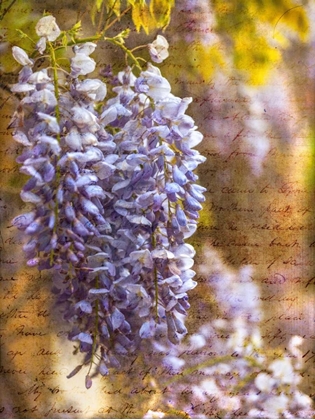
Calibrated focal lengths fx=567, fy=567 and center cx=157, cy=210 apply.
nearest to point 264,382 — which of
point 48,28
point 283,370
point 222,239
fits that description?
point 283,370

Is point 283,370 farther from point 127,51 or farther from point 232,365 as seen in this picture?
point 127,51

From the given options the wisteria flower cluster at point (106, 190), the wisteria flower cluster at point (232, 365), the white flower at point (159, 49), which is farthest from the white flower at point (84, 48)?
the wisteria flower cluster at point (232, 365)

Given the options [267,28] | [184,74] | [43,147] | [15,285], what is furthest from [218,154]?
[15,285]

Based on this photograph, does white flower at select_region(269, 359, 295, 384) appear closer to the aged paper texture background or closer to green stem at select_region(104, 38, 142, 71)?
the aged paper texture background

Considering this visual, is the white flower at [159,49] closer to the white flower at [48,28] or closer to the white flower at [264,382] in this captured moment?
the white flower at [48,28]

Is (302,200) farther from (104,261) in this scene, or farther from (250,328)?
(104,261)
